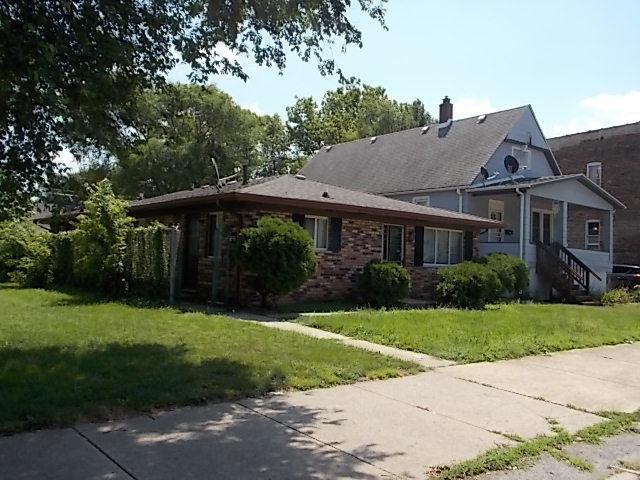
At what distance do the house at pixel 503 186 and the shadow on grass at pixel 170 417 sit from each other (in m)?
13.0

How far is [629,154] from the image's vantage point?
3206cm

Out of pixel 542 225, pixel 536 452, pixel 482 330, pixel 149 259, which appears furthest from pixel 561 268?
pixel 536 452

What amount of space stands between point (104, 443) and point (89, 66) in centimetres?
413

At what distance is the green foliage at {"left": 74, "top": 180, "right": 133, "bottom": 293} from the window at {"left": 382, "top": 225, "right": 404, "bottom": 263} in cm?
728

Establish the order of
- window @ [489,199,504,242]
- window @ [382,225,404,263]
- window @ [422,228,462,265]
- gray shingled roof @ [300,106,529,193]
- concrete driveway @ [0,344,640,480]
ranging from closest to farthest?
concrete driveway @ [0,344,640,480] → window @ [382,225,404,263] → window @ [422,228,462,265] → window @ [489,199,504,242] → gray shingled roof @ [300,106,529,193]

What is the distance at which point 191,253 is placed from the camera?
16.4 meters

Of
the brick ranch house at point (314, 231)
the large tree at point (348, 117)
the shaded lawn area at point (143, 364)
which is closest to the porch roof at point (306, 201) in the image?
the brick ranch house at point (314, 231)

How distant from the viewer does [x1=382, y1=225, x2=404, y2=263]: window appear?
17.4 m

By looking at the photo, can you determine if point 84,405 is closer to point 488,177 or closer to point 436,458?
point 436,458

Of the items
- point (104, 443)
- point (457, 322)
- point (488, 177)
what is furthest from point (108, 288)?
point (488, 177)

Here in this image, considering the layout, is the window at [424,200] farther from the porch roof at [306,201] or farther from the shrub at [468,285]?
the shrub at [468,285]

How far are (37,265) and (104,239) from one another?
17.3 ft

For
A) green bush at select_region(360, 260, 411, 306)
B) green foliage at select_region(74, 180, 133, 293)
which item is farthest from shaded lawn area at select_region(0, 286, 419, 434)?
green bush at select_region(360, 260, 411, 306)

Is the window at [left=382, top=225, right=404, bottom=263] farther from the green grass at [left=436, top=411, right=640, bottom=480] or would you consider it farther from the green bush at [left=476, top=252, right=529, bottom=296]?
the green grass at [left=436, top=411, right=640, bottom=480]
